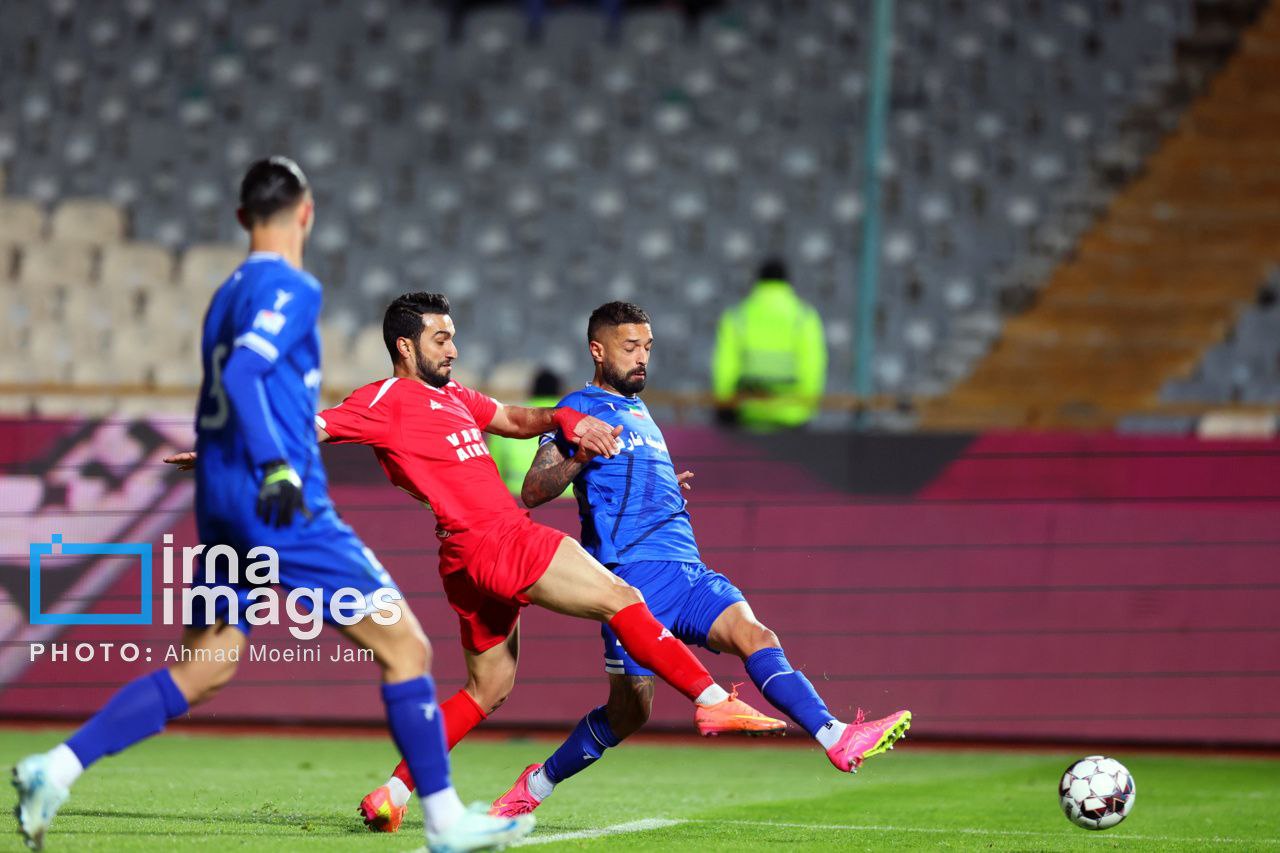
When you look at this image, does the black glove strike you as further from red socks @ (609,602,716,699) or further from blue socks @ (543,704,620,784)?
blue socks @ (543,704,620,784)

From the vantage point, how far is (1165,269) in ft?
52.8

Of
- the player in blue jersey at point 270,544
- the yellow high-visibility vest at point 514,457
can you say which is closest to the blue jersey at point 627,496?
the player in blue jersey at point 270,544

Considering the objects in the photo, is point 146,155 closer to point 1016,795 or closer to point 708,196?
point 708,196

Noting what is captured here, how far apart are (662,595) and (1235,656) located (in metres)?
4.64

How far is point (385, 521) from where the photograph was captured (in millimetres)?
10000

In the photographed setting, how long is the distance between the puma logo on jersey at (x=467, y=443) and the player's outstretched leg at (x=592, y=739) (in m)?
0.89

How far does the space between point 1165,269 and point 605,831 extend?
1135cm

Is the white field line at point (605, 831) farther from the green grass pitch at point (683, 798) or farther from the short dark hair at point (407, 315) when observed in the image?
the short dark hair at point (407, 315)

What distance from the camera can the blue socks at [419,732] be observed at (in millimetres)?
4883

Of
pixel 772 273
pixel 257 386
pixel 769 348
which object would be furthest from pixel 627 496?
pixel 772 273

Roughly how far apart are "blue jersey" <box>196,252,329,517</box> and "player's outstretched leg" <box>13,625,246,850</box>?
401 mm

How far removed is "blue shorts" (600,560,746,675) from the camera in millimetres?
6137

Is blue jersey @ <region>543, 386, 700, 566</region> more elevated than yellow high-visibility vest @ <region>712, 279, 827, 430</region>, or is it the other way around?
yellow high-visibility vest @ <region>712, 279, 827, 430</region>

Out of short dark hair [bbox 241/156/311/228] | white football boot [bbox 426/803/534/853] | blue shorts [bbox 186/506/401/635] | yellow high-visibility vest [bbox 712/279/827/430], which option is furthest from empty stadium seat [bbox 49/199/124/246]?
white football boot [bbox 426/803/534/853]
